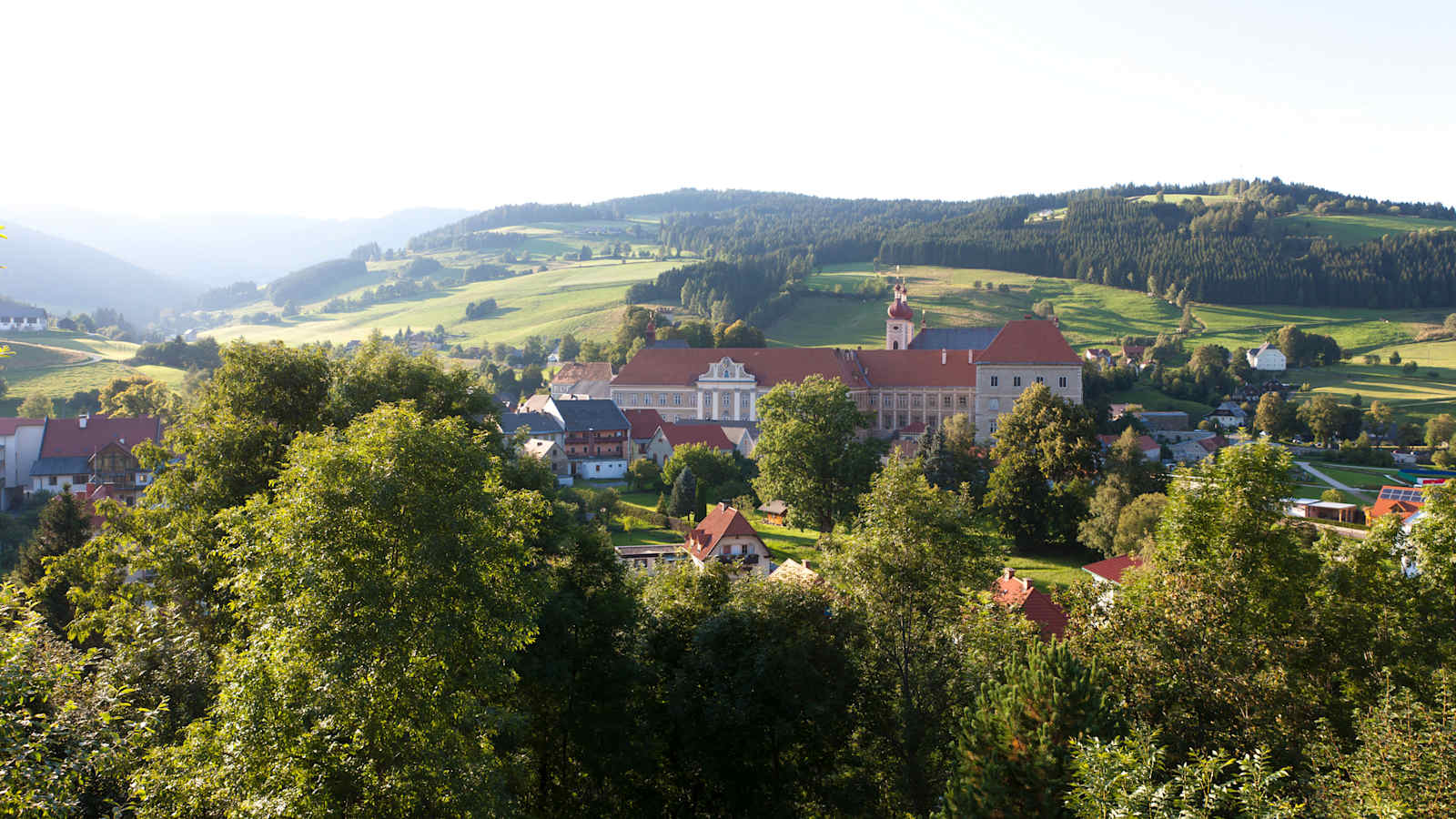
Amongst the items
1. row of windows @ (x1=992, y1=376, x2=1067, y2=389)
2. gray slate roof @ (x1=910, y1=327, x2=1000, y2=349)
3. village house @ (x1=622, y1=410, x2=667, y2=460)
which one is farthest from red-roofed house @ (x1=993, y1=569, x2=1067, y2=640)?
gray slate roof @ (x1=910, y1=327, x2=1000, y2=349)

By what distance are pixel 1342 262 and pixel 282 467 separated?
152 metres

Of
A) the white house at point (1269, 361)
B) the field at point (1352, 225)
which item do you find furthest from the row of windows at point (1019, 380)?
the field at point (1352, 225)

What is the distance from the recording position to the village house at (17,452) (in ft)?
202

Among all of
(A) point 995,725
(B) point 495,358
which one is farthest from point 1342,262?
(A) point 995,725

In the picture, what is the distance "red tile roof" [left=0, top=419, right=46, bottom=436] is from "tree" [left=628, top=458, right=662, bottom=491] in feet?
132

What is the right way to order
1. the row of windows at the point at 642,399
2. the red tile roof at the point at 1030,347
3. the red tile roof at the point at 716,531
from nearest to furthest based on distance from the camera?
the red tile roof at the point at 716,531 < the red tile roof at the point at 1030,347 < the row of windows at the point at 642,399

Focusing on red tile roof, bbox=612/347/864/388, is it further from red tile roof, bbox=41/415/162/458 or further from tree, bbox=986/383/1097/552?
red tile roof, bbox=41/415/162/458

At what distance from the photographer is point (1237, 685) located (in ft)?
52.8

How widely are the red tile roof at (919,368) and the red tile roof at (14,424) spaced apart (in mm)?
62818

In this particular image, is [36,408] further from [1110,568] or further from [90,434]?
[1110,568]

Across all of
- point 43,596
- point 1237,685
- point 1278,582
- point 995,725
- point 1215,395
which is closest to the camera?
point 995,725

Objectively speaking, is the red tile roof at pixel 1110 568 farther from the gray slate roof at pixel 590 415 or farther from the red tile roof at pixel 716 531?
the gray slate roof at pixel 590 415

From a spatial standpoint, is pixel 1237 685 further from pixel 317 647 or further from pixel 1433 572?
pixel 317 647

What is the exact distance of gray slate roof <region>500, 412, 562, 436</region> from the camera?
71.4 meters
